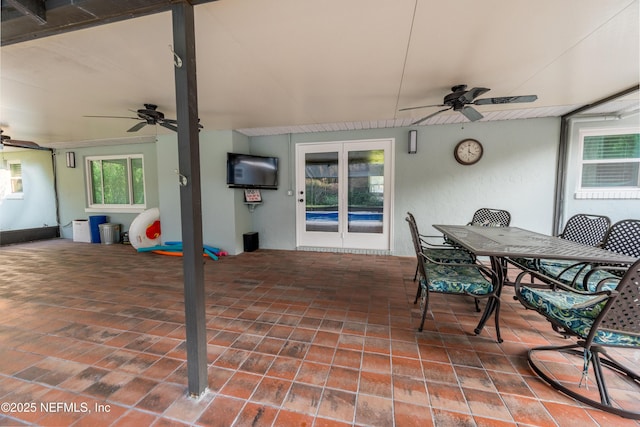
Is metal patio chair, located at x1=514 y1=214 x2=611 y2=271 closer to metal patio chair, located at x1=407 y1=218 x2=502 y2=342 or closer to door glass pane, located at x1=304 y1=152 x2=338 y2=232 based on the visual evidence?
metal patio chair, located at x1=407 y1=218 x2=502 y2=342

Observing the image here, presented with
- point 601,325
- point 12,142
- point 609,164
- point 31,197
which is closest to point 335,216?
point 601,325

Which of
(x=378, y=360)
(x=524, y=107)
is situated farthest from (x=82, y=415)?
(x=524, y=107)

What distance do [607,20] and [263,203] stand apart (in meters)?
4.87

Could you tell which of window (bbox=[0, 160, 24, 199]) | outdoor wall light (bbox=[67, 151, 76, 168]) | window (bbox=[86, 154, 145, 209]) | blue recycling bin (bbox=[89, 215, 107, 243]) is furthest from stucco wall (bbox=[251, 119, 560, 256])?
window (bbox=[0, 160, 24, 199])

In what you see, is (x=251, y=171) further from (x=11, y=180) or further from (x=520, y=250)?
(x=11, y=180)

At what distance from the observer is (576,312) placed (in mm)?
1467

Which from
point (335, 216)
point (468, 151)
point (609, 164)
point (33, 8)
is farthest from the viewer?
point (335, 216)

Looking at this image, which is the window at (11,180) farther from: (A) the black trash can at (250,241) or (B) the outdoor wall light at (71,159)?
(A) the black trash can at (250,241)

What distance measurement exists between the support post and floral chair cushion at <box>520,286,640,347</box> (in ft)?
7.10

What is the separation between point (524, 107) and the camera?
3.48 meters

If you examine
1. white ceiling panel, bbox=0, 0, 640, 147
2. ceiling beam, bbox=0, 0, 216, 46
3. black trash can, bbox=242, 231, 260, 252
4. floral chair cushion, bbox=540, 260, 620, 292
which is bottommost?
black trash can, bbox=242, 231, 260, 252

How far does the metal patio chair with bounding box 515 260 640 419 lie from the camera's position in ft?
4.16

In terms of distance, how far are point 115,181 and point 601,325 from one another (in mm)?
8324

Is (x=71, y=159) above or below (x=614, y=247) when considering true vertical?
above
